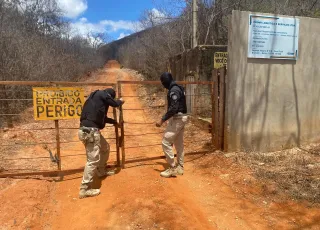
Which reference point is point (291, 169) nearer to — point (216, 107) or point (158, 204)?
point (216, 107)

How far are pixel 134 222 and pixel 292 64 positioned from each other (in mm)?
5027

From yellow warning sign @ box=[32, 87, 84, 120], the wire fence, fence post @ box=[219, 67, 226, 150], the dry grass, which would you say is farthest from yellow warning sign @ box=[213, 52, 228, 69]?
yellow warning sign @ box=[32, 87, 84, 120]

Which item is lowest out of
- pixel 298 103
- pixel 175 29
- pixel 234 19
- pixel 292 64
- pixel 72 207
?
pixel 72 207

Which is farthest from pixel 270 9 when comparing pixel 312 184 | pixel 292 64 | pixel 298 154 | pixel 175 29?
pixel 312 184

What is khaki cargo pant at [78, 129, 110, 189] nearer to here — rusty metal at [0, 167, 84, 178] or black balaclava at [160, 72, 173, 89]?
rusty metal at [0, 167, 84, 178]

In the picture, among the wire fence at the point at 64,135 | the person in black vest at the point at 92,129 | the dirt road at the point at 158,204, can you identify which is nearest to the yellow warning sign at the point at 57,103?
the wire fence at the point at 64,135

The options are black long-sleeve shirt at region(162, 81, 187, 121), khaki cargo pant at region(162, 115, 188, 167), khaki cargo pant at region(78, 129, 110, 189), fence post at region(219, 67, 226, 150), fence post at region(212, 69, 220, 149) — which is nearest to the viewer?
khaki cargo pant at region(78, 129, 110, 189)

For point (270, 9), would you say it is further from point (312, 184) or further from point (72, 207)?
point (72, 207)

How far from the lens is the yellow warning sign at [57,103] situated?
495 cm

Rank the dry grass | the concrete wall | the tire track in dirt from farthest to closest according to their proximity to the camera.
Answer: the concrete wall
the dry grass
the tire track in dirt

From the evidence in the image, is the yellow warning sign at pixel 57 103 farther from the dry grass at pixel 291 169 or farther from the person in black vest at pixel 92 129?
the dry grass at pixel 291 169

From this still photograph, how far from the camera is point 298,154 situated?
610cm

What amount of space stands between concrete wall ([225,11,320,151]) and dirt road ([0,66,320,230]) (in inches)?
41.6

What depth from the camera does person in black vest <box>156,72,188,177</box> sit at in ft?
16.1
